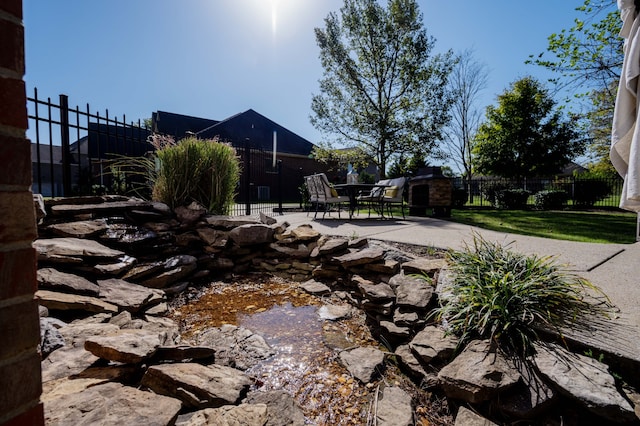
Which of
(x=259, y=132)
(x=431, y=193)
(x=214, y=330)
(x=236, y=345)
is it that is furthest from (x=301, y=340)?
(x=259, y=132)

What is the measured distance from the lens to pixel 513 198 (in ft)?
41.7

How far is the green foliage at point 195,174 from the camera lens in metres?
4.28

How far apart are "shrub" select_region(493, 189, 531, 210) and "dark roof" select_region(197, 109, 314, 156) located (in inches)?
541

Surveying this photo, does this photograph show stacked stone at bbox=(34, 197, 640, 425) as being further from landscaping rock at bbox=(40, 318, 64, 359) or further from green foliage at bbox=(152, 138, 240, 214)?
green foliage at bbox=(152, 138, 240, 214)

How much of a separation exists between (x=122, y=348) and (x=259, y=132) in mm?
21334

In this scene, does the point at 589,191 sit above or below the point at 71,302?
above

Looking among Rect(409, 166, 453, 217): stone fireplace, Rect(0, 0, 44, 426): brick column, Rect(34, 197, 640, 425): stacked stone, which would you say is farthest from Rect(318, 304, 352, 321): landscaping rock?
Rect(409, 166, 453, 217): stone fireplace

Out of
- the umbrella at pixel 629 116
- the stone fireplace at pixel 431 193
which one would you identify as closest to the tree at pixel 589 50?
the stone fireplace at pixel 431 193

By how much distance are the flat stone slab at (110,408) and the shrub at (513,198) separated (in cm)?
1452

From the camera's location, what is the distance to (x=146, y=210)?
152 inches

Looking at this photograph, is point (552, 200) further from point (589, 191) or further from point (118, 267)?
point (118, 267)

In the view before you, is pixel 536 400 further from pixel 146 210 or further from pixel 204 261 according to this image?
pixel 146 210

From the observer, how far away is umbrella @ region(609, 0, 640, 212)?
1.60 meters

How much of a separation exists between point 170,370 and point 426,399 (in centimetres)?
142
